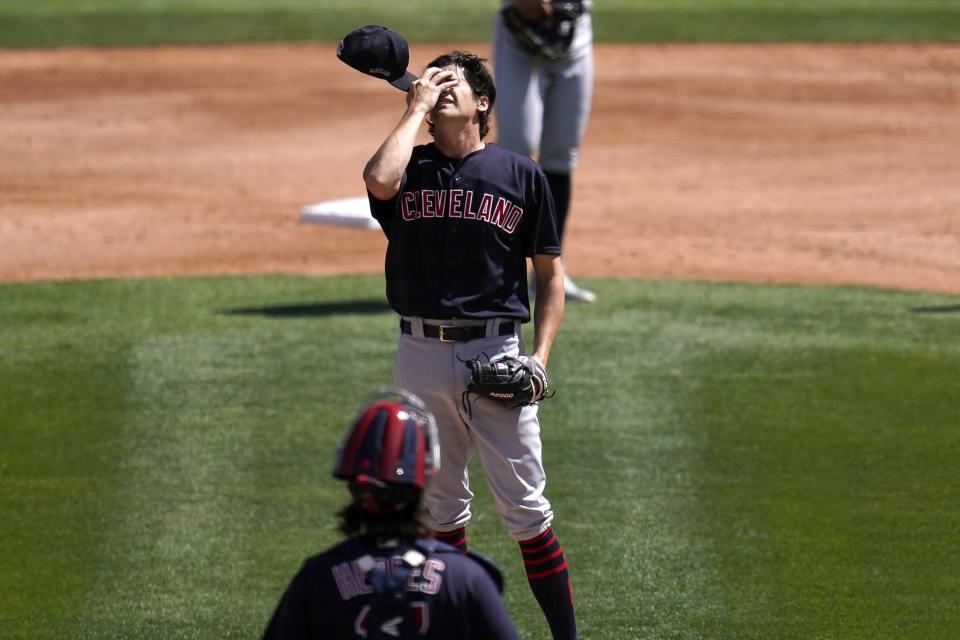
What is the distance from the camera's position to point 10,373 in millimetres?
8781

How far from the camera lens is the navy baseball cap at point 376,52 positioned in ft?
16.8

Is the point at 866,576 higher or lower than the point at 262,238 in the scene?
higher

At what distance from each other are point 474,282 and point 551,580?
96cm

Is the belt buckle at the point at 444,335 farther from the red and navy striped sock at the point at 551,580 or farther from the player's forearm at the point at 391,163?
the red and navy striped sock at the point at 551,580

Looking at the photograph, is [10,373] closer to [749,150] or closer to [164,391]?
[164,391]

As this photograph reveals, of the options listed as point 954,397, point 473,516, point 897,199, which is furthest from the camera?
point 897,199

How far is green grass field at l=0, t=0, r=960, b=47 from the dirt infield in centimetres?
74

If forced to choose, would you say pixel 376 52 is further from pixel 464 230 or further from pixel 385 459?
pixel 385 459

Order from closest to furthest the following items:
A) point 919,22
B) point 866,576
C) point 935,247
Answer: point 866,576, point 935,247, point 919,22

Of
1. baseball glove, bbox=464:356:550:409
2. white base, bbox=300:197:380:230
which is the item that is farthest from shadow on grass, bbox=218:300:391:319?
baseball glove, bbox=464:356:550:409

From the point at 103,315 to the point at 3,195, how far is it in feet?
17.8

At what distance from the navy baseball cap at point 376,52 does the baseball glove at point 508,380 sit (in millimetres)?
909

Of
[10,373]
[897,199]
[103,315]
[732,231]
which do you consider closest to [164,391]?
[10,373]

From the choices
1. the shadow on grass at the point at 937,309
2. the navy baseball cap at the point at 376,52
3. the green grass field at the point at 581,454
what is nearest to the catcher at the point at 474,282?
the navy baseball cap at the point at 376,52
